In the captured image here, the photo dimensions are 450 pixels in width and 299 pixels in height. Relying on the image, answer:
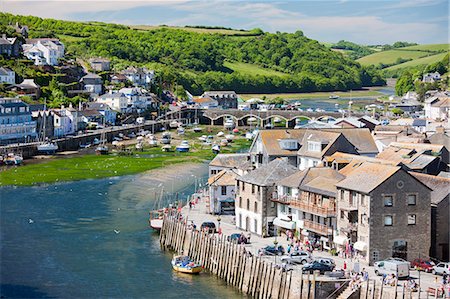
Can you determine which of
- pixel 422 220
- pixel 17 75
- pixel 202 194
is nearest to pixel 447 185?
pixel 422 220

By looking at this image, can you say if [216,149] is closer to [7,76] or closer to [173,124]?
[173,124]

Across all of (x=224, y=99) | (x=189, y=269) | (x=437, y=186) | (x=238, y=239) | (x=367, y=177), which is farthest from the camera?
(x=224, y=99)

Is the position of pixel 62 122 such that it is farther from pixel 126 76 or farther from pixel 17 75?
pixel 126 76

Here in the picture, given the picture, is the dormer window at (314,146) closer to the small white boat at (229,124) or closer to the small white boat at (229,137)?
the small white boat at (229,137)

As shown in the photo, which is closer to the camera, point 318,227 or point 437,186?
point 437,186

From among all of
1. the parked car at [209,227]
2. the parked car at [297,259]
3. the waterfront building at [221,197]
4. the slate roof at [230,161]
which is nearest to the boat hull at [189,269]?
the parked car at [209,227]

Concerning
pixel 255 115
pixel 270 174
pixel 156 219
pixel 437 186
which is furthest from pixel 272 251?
pixel 255 115

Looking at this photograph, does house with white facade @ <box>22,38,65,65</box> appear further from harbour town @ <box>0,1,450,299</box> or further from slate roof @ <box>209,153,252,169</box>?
slate roof @ <box>209,153,252,169</box>
